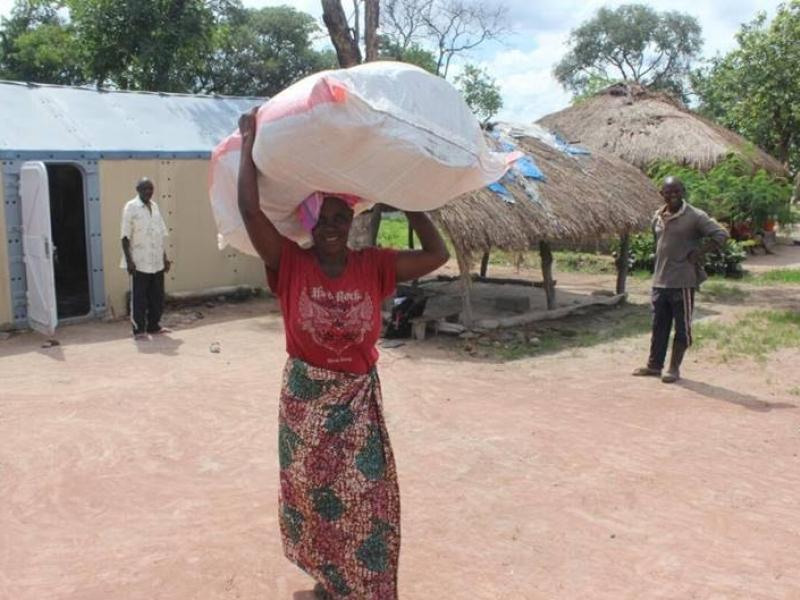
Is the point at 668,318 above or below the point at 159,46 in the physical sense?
below

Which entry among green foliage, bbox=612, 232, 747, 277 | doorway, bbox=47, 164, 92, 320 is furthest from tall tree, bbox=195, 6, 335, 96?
green foliage, bbox=612, 232, 747, 277

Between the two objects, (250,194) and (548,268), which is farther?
(548,268)

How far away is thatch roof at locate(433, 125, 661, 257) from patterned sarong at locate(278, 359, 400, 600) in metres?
5.42

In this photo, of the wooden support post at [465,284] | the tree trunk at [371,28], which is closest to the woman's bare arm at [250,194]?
the wooden support post at [465,284]

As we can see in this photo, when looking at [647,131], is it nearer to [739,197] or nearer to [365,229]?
[739,197]

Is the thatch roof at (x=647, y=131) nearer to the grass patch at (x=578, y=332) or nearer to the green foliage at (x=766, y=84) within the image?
the green foliage at (x=766, y=84)

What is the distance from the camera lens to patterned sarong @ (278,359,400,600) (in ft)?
8.79

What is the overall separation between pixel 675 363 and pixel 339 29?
6.94 metres

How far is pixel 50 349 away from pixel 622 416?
5.66 meters

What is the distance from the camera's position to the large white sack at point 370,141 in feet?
7.81

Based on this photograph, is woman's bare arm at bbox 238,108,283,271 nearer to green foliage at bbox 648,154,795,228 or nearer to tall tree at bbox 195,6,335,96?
green foliage at bbox 648,154,795,228

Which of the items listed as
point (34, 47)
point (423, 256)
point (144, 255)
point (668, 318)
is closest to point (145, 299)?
point (144, 255)

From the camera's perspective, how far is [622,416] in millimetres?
5770

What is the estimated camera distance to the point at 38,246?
27.5 ft
